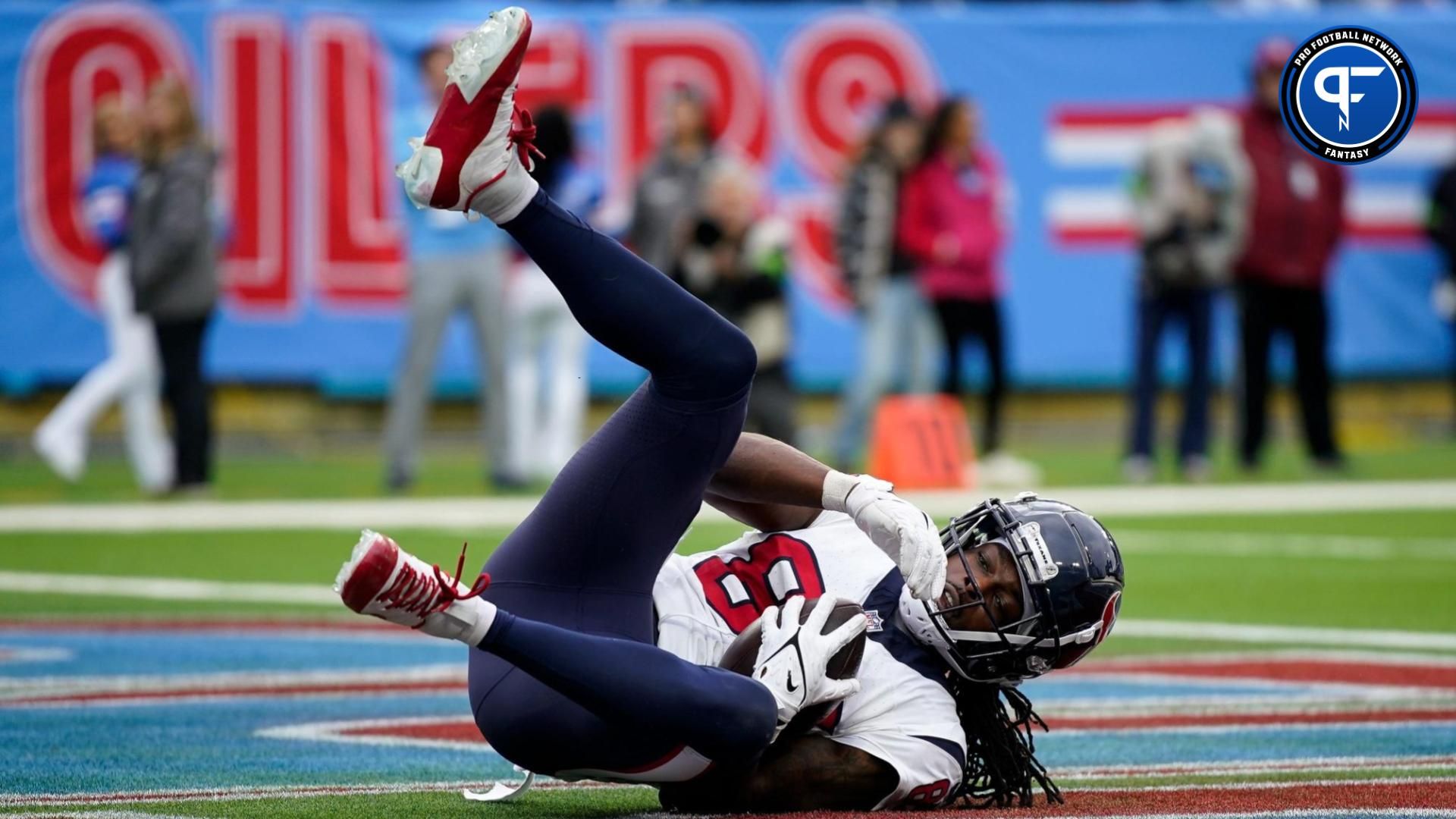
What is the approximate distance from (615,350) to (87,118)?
12447mm

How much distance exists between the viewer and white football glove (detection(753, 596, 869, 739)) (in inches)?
156

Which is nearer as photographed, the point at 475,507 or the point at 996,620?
the point at 996,620

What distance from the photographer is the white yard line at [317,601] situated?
7336 millimetres

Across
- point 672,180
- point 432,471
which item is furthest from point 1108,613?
point 432,471

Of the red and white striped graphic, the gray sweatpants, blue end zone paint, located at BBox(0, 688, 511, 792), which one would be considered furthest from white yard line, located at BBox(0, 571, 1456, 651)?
the red and white striped graphic

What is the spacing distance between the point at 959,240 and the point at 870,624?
931 cm

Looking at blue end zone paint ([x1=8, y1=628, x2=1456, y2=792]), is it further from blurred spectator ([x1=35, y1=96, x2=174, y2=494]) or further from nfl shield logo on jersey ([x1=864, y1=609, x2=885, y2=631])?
blurred spectator ([x1=35, y1=96, x2=174, y2=494])

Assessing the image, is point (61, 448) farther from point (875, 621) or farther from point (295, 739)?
point (875, 621)

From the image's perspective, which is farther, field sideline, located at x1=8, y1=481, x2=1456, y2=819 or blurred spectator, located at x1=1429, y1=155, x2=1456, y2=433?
blurred spectator, located at x1=1429, y1=155, x2=1456, y2=433

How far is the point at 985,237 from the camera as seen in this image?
13562 millimetres

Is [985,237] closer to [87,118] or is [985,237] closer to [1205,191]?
[1205,191]

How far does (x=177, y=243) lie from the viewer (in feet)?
38.8

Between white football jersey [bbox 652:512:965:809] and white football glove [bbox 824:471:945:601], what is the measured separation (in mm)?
142

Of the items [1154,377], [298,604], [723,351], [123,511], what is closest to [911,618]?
[723,351]
